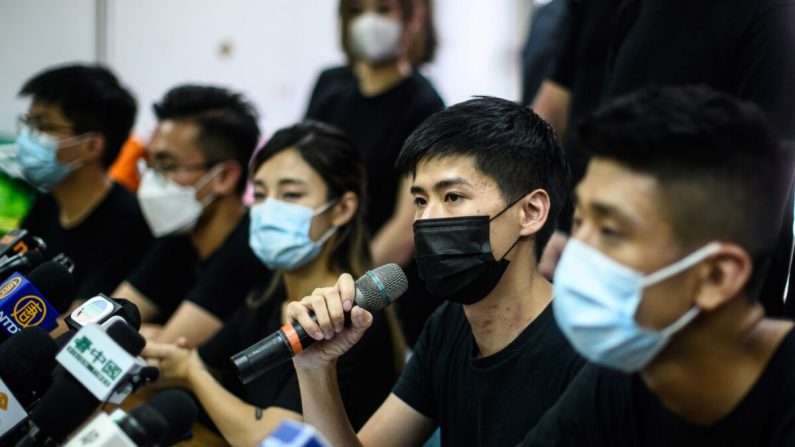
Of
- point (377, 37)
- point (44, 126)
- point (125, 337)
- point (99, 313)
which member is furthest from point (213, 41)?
point (125, 337)

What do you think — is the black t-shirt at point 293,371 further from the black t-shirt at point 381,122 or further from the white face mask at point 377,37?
the white face mask at point 377,37

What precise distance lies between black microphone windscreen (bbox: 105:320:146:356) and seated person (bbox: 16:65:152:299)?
2.04 m

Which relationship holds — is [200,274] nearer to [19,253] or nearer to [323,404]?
[19,253]

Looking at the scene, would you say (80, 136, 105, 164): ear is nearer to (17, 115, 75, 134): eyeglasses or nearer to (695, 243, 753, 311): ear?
(17, 115, 75, 134): eyeglasses

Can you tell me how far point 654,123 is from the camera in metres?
1.30

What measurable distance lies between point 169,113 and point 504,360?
1.93m

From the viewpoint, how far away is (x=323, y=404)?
1873mm

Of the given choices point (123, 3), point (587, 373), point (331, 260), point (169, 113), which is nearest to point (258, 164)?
point (331, 260)

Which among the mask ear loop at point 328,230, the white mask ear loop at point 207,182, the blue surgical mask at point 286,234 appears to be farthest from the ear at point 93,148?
the mask ear loop at point 328,230

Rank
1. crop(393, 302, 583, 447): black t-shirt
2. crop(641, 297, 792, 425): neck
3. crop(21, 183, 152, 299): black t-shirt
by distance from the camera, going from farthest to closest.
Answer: crop(21, 183, 152, 299): black t-shirt → crop(393, 302, 583, 447): black t-shirt → crop(641, 297, 792, 425): neck

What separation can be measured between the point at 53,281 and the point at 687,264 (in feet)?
3.61

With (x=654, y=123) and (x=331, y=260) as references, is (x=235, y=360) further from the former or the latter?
(x=331, y=260)

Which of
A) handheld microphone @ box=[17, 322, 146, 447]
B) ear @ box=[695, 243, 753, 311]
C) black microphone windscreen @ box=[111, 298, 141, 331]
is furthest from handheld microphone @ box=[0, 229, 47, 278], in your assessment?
ear @ box=[695, 243, 753, 311]

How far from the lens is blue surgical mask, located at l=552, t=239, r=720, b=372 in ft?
4.24
